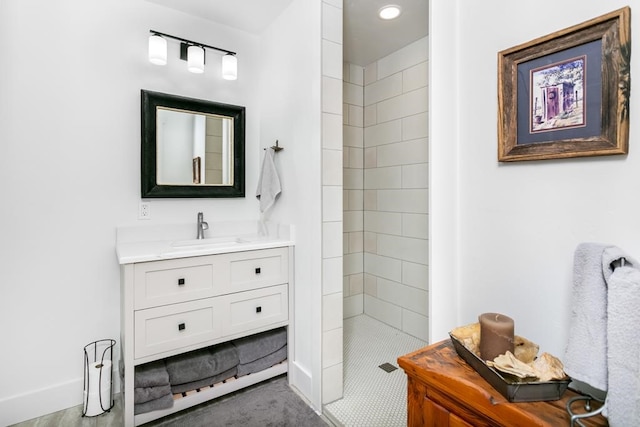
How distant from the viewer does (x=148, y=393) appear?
5.46 feet

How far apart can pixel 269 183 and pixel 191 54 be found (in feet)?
3.22

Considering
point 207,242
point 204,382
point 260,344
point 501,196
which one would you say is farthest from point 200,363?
point 501,196

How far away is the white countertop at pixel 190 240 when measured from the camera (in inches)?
66.5

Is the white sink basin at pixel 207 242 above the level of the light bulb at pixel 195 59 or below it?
below

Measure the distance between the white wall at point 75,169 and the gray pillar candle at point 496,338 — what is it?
1111 millimetres

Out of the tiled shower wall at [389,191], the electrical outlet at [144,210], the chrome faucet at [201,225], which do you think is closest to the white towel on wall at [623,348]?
the tiled shower wall at [389,191]

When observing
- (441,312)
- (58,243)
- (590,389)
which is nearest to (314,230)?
(441,312)

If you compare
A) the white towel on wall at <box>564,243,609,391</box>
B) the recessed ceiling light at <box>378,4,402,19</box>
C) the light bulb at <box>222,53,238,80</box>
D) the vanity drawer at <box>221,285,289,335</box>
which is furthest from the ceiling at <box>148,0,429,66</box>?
the white towel on wall at <box>564,243,609,391</box>

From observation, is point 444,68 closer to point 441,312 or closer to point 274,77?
point 441,312

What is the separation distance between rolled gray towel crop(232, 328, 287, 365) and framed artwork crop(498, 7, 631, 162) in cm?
172

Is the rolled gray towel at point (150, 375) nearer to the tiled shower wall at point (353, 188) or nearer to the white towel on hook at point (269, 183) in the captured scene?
the white towel on hook at point (269, 183)

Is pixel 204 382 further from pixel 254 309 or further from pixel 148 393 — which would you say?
pixel 254 309

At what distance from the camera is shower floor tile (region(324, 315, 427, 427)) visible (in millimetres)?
1752

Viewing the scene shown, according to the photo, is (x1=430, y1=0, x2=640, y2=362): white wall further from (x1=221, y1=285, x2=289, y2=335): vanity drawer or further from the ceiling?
the ceiling
